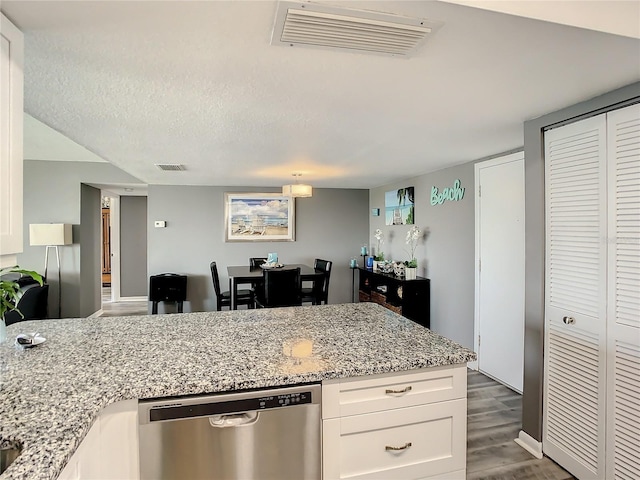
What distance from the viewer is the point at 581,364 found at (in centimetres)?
200

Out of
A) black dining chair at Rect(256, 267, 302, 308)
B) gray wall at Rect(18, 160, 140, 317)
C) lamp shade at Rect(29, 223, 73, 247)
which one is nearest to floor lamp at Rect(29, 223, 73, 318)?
lamp shade at Rect(29, 223, 73, 247)

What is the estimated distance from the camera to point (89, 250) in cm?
539

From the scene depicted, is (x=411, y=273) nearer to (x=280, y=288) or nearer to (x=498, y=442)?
(x=280, y=288)

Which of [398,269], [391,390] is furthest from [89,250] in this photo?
[391,390]

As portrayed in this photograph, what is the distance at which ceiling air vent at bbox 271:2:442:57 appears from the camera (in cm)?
116

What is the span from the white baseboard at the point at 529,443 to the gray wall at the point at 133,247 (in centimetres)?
694

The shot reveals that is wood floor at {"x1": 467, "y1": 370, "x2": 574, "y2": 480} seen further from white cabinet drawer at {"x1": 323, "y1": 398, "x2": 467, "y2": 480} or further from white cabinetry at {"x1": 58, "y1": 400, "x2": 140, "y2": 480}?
white cabinetry at {"x1": 58, "y1": 400, "x2": 140, "y2": 480}

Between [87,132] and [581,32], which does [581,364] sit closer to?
[581,32]

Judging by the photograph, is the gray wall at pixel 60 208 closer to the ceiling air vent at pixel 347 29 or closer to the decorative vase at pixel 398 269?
the decorative vase at pixel 398 269

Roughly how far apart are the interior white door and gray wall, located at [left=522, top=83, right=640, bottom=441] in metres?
0.82

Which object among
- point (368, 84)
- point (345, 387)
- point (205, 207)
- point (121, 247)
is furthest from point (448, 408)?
point (121, 247)

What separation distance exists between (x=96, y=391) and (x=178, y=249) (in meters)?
4.77

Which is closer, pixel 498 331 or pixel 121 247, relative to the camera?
pixel 498 331

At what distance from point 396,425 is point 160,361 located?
99 cm
